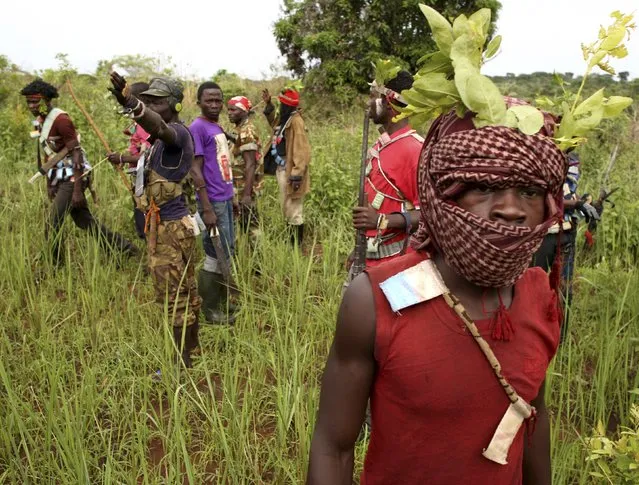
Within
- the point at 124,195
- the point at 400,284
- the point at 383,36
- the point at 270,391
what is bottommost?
the point at 270,391

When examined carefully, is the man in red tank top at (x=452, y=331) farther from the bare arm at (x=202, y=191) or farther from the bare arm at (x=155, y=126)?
the bare arm at (x=202, y=191)

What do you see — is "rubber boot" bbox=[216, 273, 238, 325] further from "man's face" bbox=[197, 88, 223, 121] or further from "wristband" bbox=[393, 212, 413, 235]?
"wristband" bbox=[393, 212, 413, 235]

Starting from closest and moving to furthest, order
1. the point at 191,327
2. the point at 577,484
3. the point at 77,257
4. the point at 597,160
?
the point at 577,484 → the point at 191,327 → the point at 77,257 → the point at 597,160

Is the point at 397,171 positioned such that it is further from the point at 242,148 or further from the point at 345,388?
the point at 242,148

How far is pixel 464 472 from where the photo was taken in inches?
43.6

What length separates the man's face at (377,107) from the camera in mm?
2729

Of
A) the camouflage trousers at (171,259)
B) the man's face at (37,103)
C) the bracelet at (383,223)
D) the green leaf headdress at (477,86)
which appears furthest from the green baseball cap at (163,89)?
the green leaf headdress at (477,86)

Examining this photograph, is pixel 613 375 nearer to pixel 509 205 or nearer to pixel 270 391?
pixel 270 391

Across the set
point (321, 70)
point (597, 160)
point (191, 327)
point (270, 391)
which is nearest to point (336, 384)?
point (270, 391)

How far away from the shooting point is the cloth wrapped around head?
98cm

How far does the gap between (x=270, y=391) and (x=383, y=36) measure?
44.2 feet

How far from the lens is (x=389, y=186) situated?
2771 millimetres

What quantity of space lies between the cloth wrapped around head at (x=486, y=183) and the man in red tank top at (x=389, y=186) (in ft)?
5.23

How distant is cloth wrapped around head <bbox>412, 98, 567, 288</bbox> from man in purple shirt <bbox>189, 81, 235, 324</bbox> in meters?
2.97
